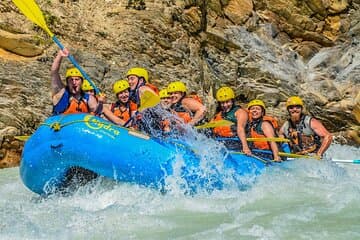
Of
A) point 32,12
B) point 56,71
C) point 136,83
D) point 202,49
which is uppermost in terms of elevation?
point 32,12

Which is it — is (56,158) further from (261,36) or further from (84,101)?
(261,36)

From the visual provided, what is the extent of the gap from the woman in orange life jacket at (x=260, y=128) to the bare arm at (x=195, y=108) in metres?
0.78

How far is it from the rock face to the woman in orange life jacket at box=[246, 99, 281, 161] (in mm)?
3342

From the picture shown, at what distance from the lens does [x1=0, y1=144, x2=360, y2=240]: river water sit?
362cm

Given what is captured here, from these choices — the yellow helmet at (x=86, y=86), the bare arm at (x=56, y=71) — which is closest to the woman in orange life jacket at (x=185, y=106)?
the yellow helmet at (x=86, y=86)

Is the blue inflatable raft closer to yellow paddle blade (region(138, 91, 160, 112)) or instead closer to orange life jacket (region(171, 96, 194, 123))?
yellow paddle blade (region(138, 91, 160, 112))

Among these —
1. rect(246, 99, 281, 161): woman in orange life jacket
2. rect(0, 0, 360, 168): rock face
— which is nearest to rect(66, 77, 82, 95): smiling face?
rect(246, 99, 281, 161): woman in orange life jacket

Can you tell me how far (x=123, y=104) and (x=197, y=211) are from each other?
7.14 feet

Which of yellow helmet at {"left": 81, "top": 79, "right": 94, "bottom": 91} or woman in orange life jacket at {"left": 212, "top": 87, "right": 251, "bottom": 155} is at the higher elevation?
woman in orange life jacket at {"left": 212, "top": 87, "right": 251, "bottom": 155}

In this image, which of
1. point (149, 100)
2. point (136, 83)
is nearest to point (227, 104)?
point (136, 83)

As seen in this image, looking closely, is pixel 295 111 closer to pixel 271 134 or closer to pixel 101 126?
pixel 271 134

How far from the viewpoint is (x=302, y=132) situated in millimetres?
7094

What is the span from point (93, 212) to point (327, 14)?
12.8 m

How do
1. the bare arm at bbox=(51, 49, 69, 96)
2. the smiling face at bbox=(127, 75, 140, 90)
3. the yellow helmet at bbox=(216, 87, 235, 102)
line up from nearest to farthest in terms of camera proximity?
the bare arm at bbox=(51, 49, 69, 96) → the smiling face at bbox=(127, 75, 140, 90) → the yellow helmet at bbox=(216, 87, 235, 102)
